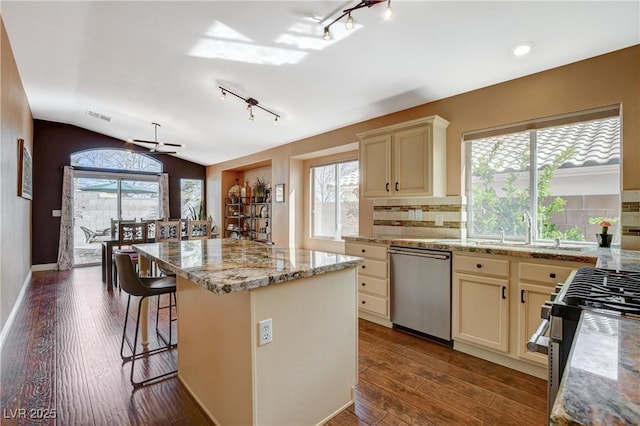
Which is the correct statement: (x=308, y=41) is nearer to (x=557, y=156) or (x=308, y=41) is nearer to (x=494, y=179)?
(x=494, y=179)

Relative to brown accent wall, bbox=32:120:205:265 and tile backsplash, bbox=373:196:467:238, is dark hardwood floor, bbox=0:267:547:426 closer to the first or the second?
tile backsplash, bbox=373:196:467:238

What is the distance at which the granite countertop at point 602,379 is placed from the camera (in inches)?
17.7

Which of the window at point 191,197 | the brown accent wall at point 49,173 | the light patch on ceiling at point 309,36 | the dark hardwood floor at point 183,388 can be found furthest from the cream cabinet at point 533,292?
the brown accent wall at point 49,173

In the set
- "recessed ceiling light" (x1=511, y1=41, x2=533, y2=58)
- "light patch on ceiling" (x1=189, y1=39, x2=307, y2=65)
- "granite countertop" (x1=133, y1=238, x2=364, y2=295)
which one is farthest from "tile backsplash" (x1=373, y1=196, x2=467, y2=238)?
"light patch on ceiling" (x1=189, y1=39, x2=307, y2=65)

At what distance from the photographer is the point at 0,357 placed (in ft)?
8.11

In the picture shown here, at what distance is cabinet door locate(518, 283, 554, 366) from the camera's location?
217cm

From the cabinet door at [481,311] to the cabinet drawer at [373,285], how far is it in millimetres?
724

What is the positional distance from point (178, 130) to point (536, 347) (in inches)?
248

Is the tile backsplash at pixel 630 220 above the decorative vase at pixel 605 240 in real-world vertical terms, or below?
above

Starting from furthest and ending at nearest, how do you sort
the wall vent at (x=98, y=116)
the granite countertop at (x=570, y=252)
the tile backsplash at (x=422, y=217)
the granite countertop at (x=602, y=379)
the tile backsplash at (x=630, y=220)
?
the wall vent at (x=98, y=116) < the tile backsplash at (x=422, y=217) < the tile backsplash at (x=630, y=220) < the granite countertop at (x=570, y=252) < the granite countertop at (x=602, y=379)

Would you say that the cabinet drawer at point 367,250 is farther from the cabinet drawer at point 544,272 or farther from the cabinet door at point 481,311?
the cabinet drawer at point 544,272

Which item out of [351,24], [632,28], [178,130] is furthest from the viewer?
[178,130]

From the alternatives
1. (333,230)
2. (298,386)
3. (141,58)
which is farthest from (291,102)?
(298,386)

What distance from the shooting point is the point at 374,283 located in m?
3.21
